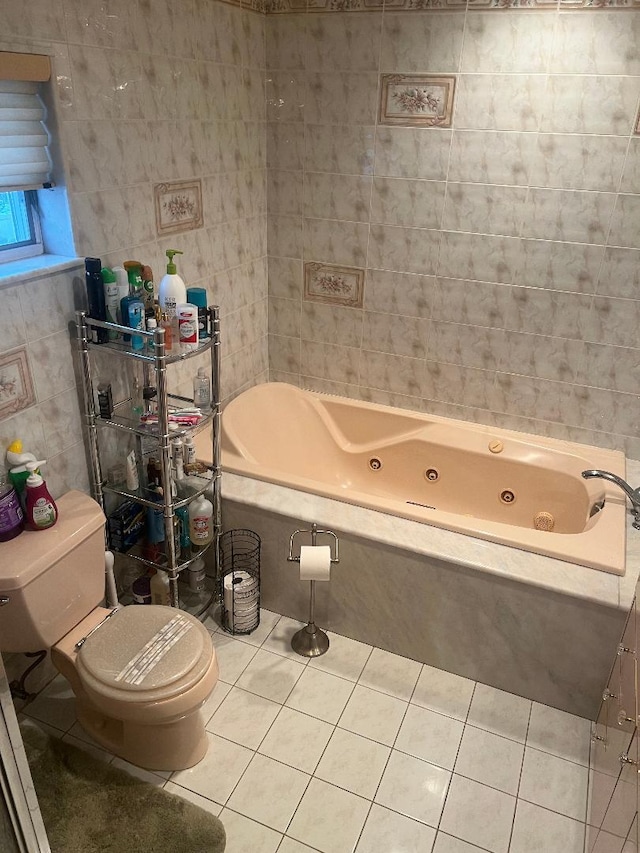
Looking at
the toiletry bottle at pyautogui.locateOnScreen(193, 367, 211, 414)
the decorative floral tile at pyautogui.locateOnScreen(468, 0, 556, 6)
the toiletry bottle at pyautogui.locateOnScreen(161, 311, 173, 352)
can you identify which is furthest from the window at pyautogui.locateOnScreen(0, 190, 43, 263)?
the decorative floral tile at pyautogui.locateOnScreen(468, 0, 556, 6)

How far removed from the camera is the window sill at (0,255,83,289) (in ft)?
6.32

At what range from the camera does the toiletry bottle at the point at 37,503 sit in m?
1.98

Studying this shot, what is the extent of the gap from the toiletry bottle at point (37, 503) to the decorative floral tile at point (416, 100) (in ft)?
6.67

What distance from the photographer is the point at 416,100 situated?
9.12 feet

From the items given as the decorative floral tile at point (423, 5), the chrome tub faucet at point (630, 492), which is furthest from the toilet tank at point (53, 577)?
the decorative floral tile at point (423, 5)

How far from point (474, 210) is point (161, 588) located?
2042mm

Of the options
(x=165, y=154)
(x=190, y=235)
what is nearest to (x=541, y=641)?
(x=190, y=235)

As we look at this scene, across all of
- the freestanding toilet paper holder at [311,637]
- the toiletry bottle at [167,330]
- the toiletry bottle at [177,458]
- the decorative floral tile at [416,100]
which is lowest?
the freestanding toilet paper holder at [311,637]

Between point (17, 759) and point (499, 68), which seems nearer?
point (17, 759)

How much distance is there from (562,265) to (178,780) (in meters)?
2.43

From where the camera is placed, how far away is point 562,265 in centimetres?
280

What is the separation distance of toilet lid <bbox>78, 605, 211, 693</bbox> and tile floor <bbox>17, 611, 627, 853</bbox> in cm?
40

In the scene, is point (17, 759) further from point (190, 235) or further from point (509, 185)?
point (509, 185)

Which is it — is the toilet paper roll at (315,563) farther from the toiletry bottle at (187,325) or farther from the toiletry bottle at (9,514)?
the toiletry bottle at (9,514)
